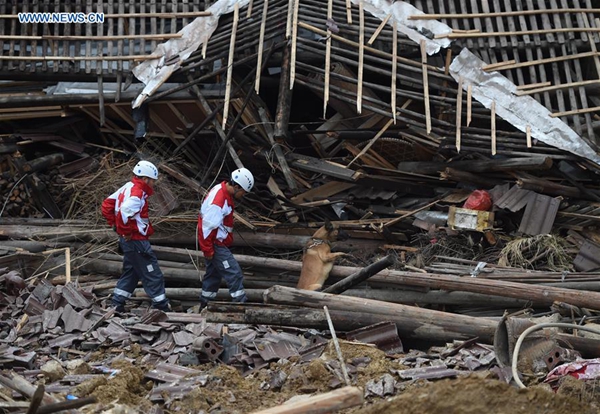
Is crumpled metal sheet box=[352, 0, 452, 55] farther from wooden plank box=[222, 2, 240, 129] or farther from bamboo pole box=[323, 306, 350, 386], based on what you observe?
bamboo pole box=[323, 306, 350, 386]

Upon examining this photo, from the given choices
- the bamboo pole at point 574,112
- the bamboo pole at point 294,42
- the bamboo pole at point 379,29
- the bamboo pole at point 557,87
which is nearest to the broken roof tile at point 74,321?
the bamboo pole at point 294,42

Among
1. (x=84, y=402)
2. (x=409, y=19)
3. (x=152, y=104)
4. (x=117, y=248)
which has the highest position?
(x=409, y=19)

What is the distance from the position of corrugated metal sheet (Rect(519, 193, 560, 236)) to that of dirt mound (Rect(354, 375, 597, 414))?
5.78 meters

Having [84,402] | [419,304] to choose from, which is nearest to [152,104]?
[419,304]

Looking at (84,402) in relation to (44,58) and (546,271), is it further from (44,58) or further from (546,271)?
(44,58)

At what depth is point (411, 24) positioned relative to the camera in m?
12.7

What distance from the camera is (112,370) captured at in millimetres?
8531

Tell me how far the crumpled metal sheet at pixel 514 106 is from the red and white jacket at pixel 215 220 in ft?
12.2

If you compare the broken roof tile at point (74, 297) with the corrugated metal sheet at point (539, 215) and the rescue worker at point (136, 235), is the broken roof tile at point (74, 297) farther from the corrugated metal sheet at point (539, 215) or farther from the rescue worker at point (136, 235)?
the corrugated metal sheet at point (539, 215)

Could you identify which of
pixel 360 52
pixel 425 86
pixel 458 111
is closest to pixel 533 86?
pixel 458 111

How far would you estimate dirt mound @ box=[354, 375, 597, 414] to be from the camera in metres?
5.78

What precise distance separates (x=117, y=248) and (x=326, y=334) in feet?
14.3

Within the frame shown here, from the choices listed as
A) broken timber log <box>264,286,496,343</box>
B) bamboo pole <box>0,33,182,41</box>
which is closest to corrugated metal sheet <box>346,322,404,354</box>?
broken timber log <box>264,286,496,343</box>

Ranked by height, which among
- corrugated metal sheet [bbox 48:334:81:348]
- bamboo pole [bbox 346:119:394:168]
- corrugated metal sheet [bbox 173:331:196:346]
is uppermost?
bamboo pole [bbox 346:119:394:168]
